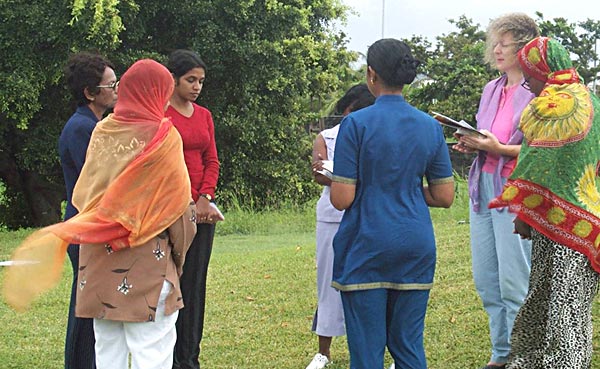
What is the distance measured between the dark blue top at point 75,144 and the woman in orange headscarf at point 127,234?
0.57 metres

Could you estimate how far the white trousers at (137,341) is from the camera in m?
4.12

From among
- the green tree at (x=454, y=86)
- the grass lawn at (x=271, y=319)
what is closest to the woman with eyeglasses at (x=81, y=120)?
the grass lawn at (x=271, y=319)

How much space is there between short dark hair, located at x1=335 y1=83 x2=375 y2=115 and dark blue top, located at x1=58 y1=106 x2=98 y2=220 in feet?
5.62

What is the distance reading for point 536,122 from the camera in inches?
184

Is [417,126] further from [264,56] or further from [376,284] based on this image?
[264,56]

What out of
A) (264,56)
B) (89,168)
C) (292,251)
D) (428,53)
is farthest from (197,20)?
(428,53)

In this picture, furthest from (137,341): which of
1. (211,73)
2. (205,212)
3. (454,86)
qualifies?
(454,86)

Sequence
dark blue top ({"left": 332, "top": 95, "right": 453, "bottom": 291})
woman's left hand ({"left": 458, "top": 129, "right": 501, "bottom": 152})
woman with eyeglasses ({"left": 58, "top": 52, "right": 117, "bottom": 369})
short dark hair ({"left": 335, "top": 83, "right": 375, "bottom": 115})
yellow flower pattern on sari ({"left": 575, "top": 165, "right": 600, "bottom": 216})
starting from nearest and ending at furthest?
dark blue top ({"left": 332, "top": 95, "right": 453, "bottom": 291}), yellow flower pattern on sari ({"left": 575, "top": 165, "right": 600, "bottom": 216}), woman with eyeglasses ({"left": 58, "top": 52, "right": 117, "bottom": 369}), woman's left hand ({"left": 458, "top": 129, "right": 501, "bottom": 152}), short dark hair ({"left": 335, "top": 83, "right": 375, "bottom": 115})

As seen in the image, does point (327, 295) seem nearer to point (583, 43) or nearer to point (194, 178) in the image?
point (194, 178)

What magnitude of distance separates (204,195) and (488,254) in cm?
185

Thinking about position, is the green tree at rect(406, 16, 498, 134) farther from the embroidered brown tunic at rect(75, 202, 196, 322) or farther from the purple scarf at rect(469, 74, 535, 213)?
the embroidered brown tunic at rect(75, 202, 196, 322)

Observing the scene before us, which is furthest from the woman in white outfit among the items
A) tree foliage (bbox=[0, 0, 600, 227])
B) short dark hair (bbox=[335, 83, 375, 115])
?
tree foliage (bbox=[0, 0, 600, 227])

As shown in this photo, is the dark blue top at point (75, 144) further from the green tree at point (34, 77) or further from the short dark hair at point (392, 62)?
the green tree at point (34, 77)

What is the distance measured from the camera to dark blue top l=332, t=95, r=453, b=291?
407cm
